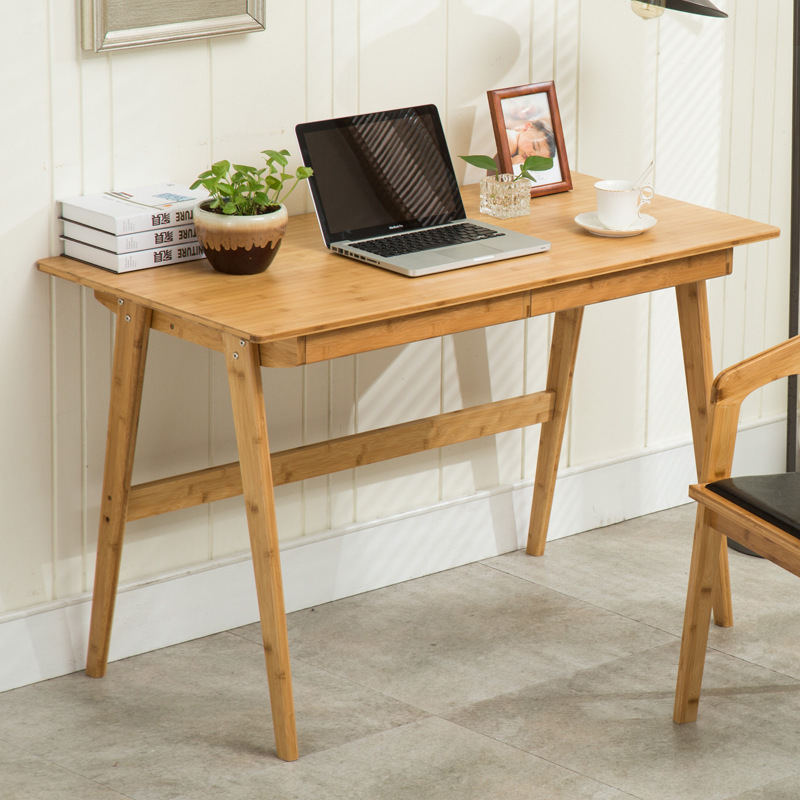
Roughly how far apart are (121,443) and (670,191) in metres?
1.62

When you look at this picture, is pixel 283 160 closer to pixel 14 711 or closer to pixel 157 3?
pixel 157 3

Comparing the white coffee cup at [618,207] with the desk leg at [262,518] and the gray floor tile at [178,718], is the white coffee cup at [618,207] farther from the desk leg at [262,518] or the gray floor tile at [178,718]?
the gray floor tile at [178,718]

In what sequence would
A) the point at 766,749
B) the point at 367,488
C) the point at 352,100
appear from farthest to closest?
the point at 367,488
the point at 352,100
the point at 766,749

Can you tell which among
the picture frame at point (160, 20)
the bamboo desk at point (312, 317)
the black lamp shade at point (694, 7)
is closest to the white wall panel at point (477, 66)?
the bamboo desk at point (312, 317)

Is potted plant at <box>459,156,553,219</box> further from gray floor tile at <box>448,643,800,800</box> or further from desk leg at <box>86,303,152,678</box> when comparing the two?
gray floor tile at <box>448,643,800,800</box>

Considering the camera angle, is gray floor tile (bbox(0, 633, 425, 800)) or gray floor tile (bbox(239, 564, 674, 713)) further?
gray floor tile (bbox(239, 564, 674, 713))

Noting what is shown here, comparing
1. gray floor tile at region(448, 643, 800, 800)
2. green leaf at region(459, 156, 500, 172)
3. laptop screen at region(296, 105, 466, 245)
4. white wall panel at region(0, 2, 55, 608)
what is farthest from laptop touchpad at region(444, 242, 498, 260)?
gray floor tile at region(448, 643, 800, 800)

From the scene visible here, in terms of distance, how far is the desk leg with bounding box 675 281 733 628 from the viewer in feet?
9.37

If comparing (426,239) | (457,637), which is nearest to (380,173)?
(426,239)

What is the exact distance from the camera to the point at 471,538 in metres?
3.29

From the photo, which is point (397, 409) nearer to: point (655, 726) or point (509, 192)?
point (509, 192)

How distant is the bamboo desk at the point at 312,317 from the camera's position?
2.24 meters

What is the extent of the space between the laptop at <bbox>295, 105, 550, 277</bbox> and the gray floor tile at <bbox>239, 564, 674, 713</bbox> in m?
0.82

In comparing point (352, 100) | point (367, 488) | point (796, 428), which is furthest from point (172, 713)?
point (796, 428)
